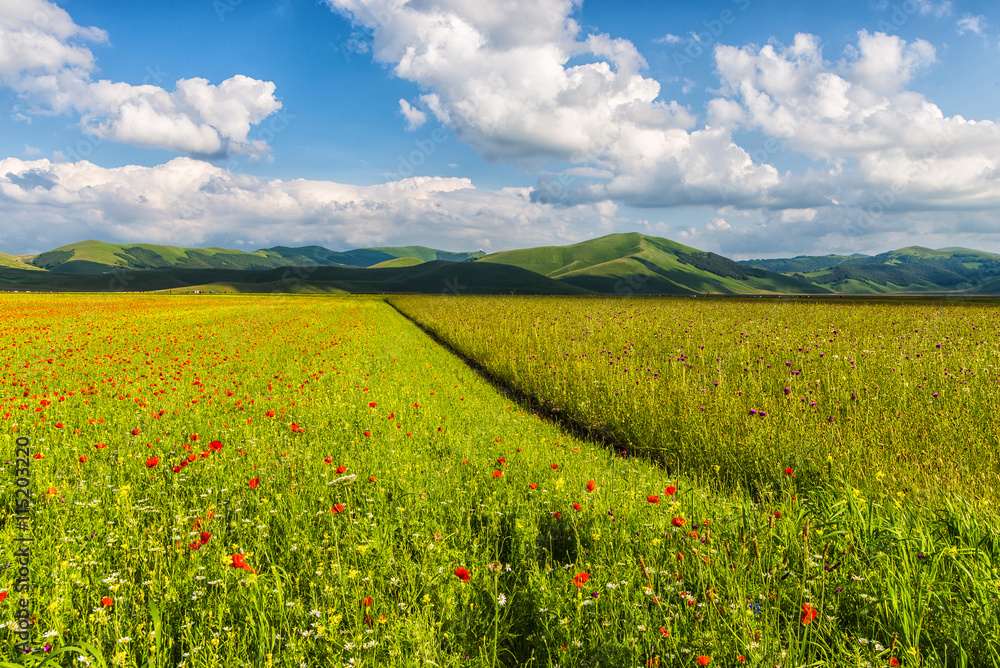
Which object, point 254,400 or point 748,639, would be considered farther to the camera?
point 254,400

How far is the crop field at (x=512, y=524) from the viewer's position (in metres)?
2.76

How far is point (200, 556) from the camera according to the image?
3.66 meters

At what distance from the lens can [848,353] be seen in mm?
10766

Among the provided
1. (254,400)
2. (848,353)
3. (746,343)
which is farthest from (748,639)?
(746,343)

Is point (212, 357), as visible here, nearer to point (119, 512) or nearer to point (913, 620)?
point (119, 512)

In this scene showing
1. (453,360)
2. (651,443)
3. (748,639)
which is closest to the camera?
(748,639)

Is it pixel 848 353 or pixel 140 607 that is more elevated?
pixel 848 353

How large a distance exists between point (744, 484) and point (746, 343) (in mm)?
8323

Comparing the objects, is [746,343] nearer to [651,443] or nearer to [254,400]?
[651,443]

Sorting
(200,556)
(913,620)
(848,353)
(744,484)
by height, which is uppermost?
(848,353)

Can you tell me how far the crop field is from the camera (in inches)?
109

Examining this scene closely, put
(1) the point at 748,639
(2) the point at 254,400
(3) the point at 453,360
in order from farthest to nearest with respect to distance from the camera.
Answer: (3) the point at 453,360
(2) the point at 254,400
(1) the point at 748,639

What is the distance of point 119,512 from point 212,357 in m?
11.4

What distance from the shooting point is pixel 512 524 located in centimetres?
430
